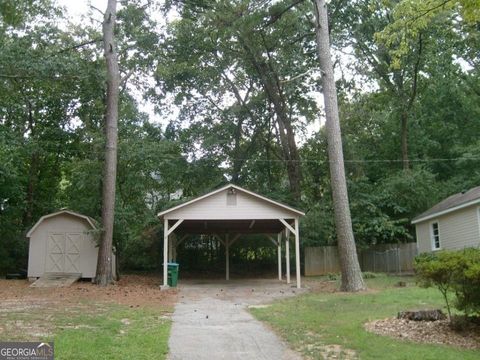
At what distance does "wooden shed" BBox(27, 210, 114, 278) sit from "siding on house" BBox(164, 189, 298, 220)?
4.64 metres

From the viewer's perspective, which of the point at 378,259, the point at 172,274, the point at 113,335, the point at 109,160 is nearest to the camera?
the point at 113,335

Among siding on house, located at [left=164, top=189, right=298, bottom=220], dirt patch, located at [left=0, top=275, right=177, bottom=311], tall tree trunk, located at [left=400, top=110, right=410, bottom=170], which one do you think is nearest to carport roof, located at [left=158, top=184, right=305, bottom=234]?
siding on house, located at [left=164, top=189, right=298, bottom=220]

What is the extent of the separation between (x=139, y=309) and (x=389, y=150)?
22450 millimetres

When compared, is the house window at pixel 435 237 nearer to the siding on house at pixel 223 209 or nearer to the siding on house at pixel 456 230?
the siding on house at pixel 456 230

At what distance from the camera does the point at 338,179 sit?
16.4 meters

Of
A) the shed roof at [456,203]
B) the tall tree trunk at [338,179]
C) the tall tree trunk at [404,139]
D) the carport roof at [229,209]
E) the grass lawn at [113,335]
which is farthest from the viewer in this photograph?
the tall tree trunk at [404,139]

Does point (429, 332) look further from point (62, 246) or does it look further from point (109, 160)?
point (62, 246)

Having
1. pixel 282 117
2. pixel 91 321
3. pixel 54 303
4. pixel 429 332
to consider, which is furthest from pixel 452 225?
pixel 91 321

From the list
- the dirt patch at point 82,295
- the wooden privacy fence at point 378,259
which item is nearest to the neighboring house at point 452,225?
the wooden privacy fence at point 378,259

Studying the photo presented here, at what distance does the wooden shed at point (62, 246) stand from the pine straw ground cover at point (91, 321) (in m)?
4.33

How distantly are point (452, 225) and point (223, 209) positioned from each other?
10429mm

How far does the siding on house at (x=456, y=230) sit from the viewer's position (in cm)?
1946

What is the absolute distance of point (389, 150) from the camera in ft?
99.0

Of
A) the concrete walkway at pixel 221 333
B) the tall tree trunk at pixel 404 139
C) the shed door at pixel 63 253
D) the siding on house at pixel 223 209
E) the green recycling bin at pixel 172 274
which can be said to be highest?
the tall tree trunk at pixel 404 139
